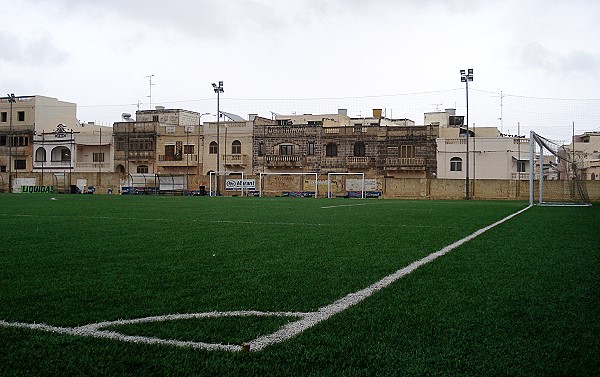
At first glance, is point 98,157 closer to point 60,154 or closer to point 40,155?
point 60,154

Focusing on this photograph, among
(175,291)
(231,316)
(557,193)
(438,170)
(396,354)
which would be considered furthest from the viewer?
(438,170)

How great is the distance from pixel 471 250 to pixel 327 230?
4.22 metres

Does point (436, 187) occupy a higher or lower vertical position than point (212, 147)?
lower

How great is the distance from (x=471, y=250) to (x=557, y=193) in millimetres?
30658

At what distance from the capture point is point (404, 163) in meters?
56.6

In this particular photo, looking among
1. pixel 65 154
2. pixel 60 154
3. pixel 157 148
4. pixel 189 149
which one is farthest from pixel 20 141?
pixel 189 149

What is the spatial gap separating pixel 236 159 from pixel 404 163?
1650cm

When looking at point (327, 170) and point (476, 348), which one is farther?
point (327, 170)

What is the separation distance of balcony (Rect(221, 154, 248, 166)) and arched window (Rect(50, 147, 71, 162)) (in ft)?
61.6

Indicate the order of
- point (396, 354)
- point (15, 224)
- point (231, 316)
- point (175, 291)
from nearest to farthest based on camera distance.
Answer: point (396, 354)
point (231, 316)
point (175, 291)
point (15, 224)

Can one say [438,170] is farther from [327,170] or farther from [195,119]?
[195,119]

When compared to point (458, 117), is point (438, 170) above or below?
below

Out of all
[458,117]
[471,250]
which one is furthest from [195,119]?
[471,250]

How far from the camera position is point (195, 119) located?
75438 millimetres
